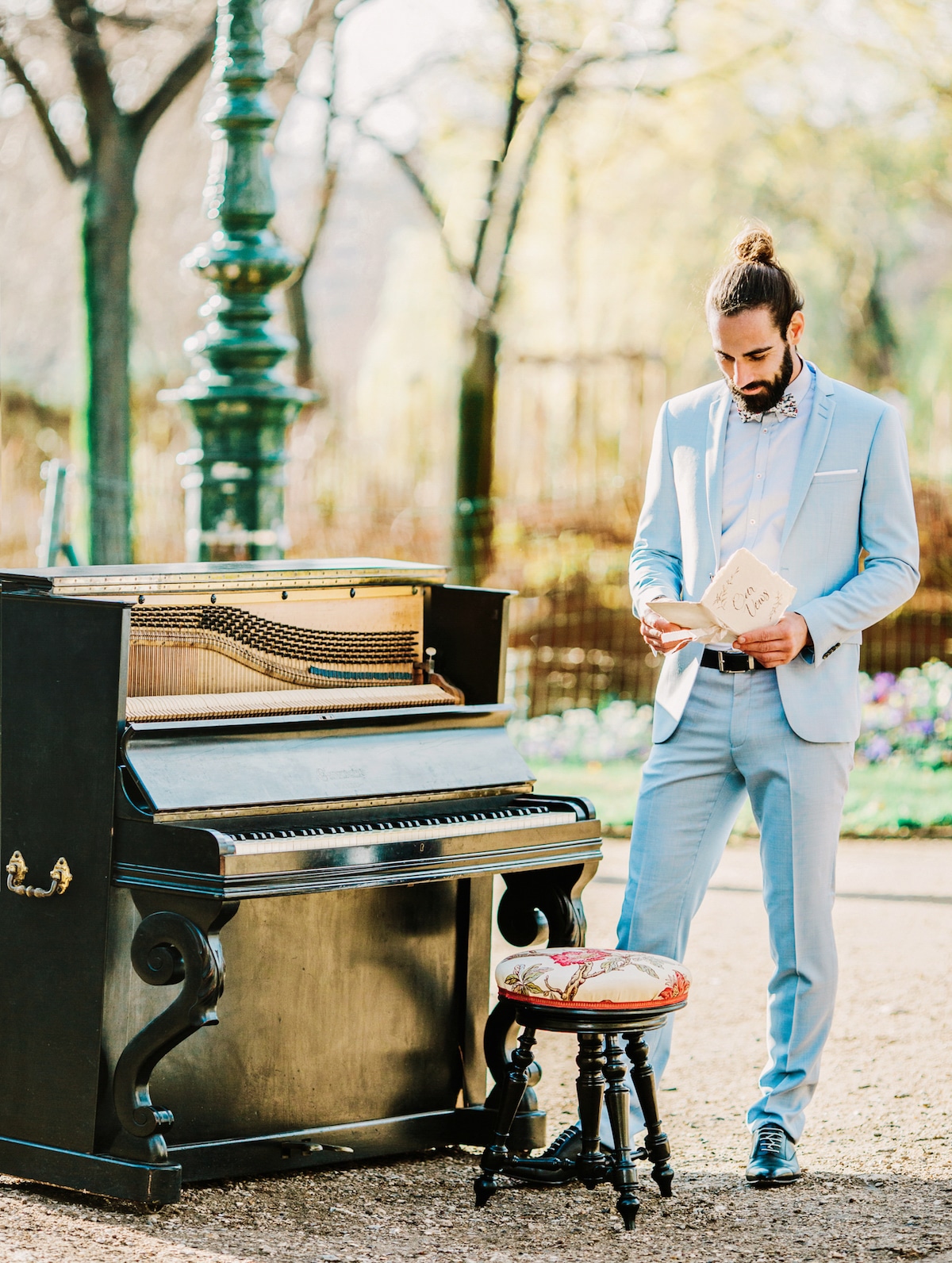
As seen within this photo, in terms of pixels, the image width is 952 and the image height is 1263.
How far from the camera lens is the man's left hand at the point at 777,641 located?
4266mm

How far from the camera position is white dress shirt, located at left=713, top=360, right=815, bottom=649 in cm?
451

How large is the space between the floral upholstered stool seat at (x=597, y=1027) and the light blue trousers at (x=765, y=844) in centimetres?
29

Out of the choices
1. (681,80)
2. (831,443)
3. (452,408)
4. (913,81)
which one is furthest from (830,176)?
(831,443)

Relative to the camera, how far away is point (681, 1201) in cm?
442

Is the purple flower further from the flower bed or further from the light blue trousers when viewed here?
the light blue trousers

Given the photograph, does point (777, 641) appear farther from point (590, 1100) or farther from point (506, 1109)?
point (506, 1109)

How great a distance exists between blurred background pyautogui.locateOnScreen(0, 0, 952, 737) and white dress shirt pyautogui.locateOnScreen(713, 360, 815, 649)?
18.9ft

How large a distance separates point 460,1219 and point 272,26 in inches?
486

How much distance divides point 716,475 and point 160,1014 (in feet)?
6.39

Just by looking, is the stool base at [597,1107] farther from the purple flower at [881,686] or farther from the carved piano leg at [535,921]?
the purple flower at [881,686]

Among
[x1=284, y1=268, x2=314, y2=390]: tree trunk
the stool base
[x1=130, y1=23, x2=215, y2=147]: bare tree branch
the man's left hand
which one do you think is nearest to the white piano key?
the stool base

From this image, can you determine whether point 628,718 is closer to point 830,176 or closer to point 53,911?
point 53,911

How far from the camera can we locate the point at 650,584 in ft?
15.1

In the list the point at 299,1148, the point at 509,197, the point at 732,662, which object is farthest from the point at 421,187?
the point at 299,1148
